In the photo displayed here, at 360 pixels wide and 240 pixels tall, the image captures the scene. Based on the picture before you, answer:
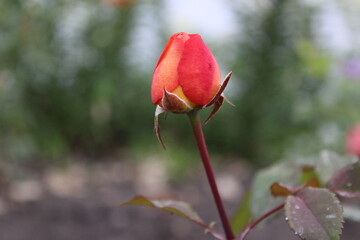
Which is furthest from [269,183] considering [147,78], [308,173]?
[147,78]

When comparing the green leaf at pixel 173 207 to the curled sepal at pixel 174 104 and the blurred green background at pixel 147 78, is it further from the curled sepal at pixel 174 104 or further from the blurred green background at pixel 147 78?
the blurred green background at pixel 147 78

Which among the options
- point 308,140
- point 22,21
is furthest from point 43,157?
point 308,140

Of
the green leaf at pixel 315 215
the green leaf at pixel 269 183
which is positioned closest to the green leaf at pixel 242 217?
the green leaf at pixel 269 183

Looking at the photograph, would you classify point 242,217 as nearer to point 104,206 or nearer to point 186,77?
point 186,77

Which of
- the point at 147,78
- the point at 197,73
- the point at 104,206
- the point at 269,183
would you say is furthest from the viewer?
the point at 147,78

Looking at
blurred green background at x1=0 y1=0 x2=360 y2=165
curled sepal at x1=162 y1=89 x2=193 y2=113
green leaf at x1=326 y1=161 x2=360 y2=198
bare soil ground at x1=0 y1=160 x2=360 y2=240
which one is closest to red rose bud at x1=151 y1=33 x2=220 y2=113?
curled sepal at x1=162 y1=89 x2=193 y2=113

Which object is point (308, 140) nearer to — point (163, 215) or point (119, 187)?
point (163, 215)

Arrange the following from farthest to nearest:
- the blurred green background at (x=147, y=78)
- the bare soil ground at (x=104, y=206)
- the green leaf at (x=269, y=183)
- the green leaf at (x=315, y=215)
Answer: the blurred green background at (x=147, y=78) → the bare soil ground at (x=104, y=206) → the green leaf at (x=269, y=183) → the green leaf at (x=315, y=215)

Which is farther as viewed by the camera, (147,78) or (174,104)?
(147,78)
